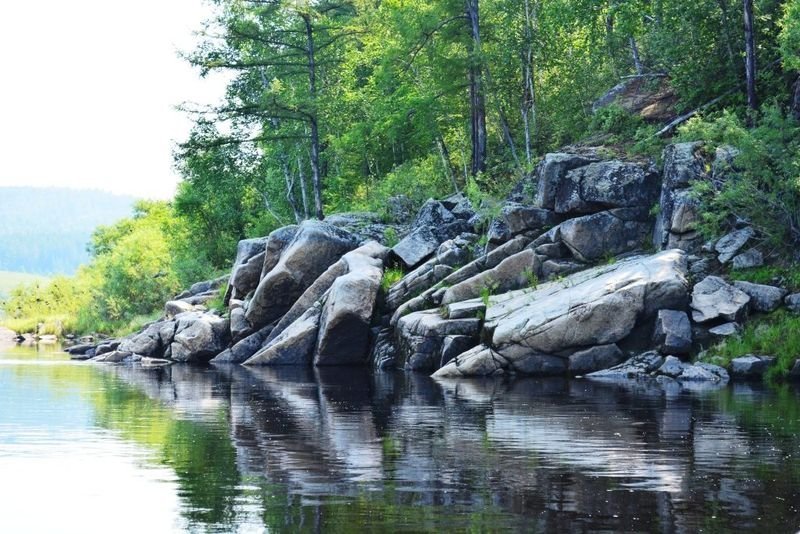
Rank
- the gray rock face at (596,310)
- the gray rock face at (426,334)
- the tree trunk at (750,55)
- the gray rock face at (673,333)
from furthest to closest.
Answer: the tree trunk at (750,55), the gray rock face at (426,334), the gray rock face at (596,310), the gray rock face at (673,333)

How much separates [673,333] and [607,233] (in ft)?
24.4

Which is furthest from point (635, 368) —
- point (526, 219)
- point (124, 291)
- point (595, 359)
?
point (124, 291)

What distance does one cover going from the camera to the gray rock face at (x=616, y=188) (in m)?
37.5

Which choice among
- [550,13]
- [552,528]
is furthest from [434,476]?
[550,13]

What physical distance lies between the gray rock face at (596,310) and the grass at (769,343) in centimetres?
190

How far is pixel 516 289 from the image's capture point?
37031 millimetres

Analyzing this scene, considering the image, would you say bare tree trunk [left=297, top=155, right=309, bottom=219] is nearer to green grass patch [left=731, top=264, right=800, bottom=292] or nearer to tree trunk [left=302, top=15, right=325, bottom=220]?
tree trunk [left=302, top=15, right=325, bottom=220]

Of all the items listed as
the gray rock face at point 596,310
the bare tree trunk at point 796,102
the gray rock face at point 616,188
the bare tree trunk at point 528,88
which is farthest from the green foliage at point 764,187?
the bare tree trunk at point 528,88

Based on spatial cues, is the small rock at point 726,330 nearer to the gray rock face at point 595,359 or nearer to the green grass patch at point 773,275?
the green grass patch at point 773,275

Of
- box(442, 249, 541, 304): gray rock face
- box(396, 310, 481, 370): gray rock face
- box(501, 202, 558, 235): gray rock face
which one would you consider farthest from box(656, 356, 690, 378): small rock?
box(501, 202, 558, 235): gray rock face

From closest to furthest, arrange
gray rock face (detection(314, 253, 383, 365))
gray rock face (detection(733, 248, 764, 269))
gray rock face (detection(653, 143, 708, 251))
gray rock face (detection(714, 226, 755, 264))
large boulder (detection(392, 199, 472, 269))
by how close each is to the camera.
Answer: gray rock face (detection(733, 248, 764, 269)) → gray rock face (detection(714, 226, 755, 264)) → gray rock face (detection(653, 143, 708, 251)) → gray rock face (detection(314, 253, 383, 365)) → large boulder (detection(392, 199, 472, 269))

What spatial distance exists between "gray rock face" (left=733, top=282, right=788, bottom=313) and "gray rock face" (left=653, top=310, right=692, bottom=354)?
6.56 ft

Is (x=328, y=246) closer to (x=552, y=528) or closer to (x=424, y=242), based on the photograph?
(x=424, y=242)

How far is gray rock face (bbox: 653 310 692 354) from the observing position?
1199 inches
